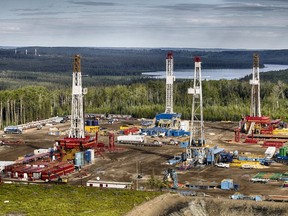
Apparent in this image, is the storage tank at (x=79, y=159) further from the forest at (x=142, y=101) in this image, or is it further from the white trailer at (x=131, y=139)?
the forest at (x=142, y=101)

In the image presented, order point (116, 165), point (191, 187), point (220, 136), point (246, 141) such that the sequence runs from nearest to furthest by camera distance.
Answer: point (191, 187)
point (116, 165)
point (246, 141)
point (220, 136)

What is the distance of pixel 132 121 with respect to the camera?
113938 millimetres

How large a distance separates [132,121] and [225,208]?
67.0 metres

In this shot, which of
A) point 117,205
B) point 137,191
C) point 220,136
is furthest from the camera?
point 220,136

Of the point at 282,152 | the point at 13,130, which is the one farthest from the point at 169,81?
the point at 282,152

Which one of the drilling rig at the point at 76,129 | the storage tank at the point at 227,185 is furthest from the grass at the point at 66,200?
the drilling rig at the point at 76,129

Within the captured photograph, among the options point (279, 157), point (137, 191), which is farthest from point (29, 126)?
point (137, 191)

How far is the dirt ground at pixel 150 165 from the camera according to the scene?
59006mm

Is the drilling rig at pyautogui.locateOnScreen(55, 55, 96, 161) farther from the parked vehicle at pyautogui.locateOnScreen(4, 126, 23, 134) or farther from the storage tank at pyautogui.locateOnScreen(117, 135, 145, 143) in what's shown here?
the parked vehicle at pyautogui.locateOnScreen(4, 126, 23, 134)

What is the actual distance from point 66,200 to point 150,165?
21.7 metres

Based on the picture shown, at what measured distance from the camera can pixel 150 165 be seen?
69.4 m

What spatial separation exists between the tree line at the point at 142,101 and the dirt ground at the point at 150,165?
18345mm

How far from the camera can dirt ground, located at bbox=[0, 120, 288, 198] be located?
194 feet

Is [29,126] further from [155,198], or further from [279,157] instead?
[155,198]
